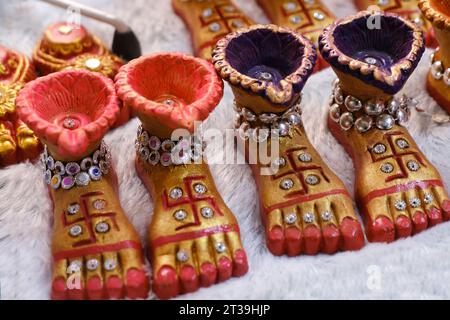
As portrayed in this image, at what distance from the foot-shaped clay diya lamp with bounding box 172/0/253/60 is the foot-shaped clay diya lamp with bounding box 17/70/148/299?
0.29 metres

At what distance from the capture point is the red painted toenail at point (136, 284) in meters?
0.74

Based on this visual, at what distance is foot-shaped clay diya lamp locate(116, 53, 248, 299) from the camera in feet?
2.46

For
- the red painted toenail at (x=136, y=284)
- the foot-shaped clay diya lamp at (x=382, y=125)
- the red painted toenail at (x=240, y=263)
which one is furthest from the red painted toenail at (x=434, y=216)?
the red painted toenail at (x=136, y=284)

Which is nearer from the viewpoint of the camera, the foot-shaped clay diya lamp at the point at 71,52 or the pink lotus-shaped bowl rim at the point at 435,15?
the pink lotus-shaped bowl rim at the point at 435,15

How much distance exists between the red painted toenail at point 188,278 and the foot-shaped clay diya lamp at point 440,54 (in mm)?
446

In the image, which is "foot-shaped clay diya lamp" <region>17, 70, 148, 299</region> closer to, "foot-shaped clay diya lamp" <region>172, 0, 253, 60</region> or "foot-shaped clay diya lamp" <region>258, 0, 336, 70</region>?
"foot-shaped clay diya lamp" <region>172, 0, 253, 60</region>

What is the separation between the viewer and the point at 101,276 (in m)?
0.75

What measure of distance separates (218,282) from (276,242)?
8 centimetres

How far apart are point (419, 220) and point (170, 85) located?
0.34m

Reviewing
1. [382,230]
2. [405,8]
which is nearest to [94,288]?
[382,230]

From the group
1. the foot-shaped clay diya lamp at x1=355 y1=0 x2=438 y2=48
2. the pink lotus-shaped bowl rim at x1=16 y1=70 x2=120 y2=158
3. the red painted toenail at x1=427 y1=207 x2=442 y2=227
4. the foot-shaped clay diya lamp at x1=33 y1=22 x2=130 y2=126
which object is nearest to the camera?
the pink lotus-shaped bowl rim at x1=16 y1=70 x2=120 y2=158

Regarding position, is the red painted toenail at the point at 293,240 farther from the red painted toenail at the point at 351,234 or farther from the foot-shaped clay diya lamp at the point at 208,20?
the foot-shaped clay diya lamp at the point at 208,20

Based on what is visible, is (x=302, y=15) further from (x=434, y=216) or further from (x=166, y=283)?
(x=166, y=283)

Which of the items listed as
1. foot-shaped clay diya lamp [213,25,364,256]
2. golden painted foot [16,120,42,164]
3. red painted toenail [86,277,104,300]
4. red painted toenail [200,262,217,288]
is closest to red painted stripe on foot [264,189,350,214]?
foot-shaped clay diya lamp [213,25,364,256]
